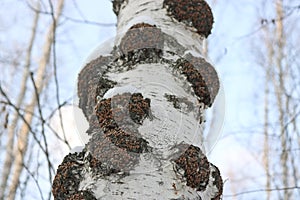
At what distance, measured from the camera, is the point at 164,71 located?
44.5 inches

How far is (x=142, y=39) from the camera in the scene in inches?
46.8

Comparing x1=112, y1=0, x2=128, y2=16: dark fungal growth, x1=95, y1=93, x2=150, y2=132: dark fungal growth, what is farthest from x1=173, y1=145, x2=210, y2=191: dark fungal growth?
x1=112, y1=0, x2=128, y2=16: dark fungal growth

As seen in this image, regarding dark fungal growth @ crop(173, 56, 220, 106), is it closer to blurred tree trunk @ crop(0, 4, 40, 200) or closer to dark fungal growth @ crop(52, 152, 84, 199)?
dark fungal growth @ crop(52, 152, 84, 199)

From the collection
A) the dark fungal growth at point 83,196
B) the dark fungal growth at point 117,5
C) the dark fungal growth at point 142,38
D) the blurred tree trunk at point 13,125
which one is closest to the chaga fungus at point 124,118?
the dark fungal growth at point 83,196

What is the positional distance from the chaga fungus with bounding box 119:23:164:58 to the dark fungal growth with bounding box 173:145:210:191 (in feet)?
0.95

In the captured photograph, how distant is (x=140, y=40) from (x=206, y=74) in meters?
Result: 0.18

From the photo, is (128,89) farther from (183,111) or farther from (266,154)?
(266,154)

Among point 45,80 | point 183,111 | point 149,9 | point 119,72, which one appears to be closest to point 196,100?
point 183,111

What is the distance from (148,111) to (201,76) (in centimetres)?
23

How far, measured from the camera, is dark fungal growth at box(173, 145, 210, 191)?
38.4 inches

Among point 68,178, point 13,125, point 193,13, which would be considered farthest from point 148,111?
point 13,125

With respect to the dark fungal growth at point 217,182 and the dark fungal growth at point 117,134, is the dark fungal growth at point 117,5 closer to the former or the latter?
the dark fungal growth at point 117,134

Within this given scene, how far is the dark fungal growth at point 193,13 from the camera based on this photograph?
1.28 meters

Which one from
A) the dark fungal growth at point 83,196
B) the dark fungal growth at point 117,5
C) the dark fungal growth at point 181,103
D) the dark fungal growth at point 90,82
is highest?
the dark fungal growth at point 117,5
